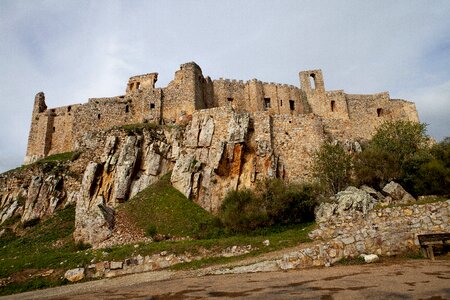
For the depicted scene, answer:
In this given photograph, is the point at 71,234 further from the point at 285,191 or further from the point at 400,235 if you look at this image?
the point at 400,235

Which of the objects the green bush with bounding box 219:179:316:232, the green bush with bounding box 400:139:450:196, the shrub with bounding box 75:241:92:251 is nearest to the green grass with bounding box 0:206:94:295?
the shrub with bounding box 75:241:92:251

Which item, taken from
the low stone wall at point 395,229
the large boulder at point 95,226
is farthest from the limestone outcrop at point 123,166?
the low stone wall at point 395,229

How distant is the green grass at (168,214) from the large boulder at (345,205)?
748 centimetres

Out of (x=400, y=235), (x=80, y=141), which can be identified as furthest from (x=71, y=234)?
(x=400, y=235)

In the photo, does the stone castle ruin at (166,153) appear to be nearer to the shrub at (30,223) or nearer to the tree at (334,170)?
the shrub at (30,223)

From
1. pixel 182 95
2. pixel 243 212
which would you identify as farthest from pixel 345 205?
pixel 182 95

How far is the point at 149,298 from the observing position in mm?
8453

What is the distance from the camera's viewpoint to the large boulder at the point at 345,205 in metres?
21.9

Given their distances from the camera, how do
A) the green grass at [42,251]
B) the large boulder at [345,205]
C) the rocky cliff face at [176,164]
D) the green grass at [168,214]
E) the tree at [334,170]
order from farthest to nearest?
the rocky cliff face at [176,164] < the tree at [334,170] < the green grass at [168,214] < the large boulder at [345,205] < the green grass at [42,251]

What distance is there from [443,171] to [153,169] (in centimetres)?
A: 2370

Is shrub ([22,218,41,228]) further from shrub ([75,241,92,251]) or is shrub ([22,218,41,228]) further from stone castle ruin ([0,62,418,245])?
shrub ([75,241,92,251])

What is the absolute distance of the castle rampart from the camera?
39.6 meters

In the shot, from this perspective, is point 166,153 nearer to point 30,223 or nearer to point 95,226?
point 95,226

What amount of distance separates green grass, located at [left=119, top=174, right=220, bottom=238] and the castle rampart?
1097 centimetres
